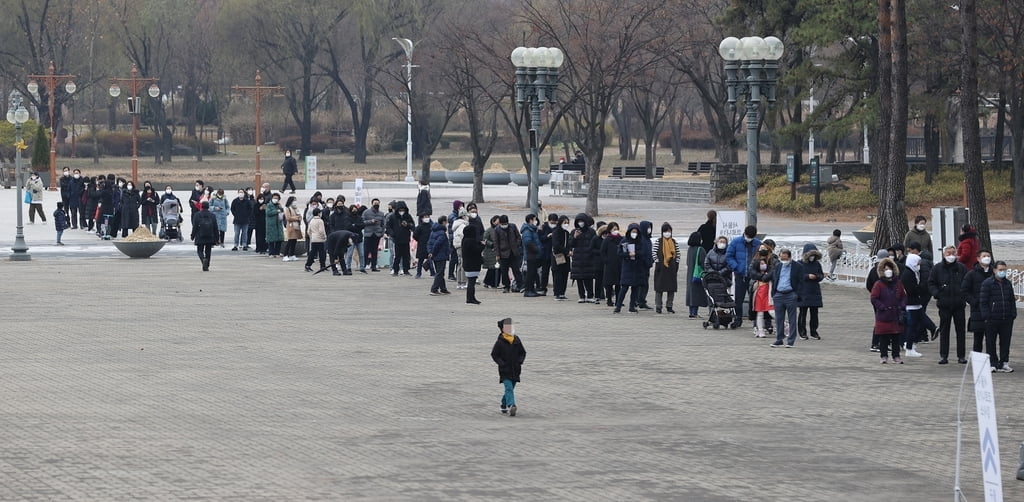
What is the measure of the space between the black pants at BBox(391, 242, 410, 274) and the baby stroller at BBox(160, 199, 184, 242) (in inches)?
391

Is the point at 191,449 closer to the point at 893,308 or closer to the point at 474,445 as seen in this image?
the point at 474,445

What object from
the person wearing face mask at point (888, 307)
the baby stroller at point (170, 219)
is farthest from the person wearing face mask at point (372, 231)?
the person wearing face mask at point (888, 307)

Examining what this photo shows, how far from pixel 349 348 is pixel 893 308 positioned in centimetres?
655

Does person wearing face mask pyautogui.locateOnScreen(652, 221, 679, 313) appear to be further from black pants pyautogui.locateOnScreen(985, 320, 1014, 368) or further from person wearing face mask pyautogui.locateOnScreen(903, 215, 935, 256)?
black pants pyautogui.locateOnScreen(985, 320, 1014, 368)

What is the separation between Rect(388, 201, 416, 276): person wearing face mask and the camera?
29.1 m

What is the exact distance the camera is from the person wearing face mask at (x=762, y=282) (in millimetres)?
20516

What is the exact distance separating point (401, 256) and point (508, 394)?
1575 centimetres

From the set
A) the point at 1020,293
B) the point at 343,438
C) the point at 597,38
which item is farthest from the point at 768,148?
the point at 343,438

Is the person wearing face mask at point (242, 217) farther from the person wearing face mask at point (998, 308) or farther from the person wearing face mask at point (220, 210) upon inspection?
the person wearing face mask at point (998, 308)

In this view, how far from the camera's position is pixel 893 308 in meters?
18.2

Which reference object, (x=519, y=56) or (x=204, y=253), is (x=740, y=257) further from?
(x=204, y=253)

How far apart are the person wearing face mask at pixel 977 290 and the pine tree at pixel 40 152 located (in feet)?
187

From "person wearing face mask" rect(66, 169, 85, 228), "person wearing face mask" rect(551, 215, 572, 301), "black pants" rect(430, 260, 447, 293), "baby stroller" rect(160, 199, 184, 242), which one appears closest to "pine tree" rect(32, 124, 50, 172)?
"person wearing face mask" rect(66, 169, 85, 228)

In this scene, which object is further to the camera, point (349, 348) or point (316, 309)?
point (316, 309)
